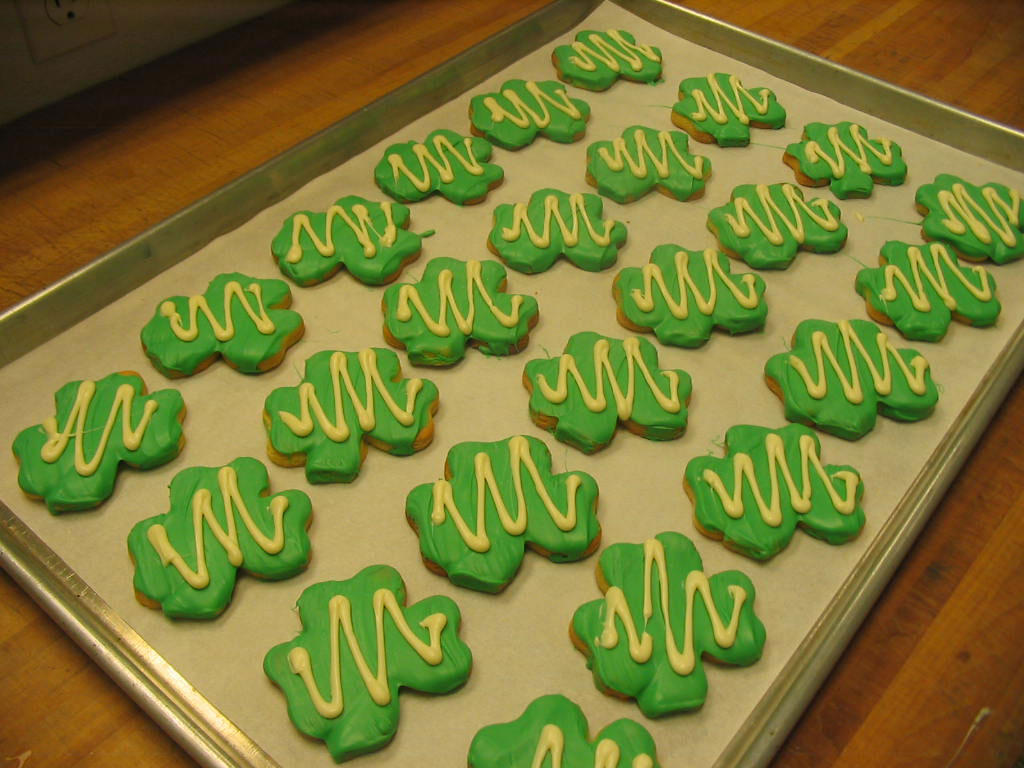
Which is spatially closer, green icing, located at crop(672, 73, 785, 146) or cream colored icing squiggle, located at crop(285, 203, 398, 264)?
cream colored icing squiggle, located at crop(285, 203, 398, 264)

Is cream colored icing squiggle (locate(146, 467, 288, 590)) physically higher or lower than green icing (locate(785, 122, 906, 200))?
lower

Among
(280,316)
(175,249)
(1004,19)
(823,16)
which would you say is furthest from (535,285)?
(1004,19)

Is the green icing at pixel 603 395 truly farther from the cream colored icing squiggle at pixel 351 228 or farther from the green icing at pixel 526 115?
the green icing at pixel 526 115

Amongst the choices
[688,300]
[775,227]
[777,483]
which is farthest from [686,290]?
[777,483]

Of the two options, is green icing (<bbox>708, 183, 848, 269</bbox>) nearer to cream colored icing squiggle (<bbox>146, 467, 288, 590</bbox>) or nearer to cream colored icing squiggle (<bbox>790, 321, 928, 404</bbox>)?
cream colored icing squiggle (<bbox>790, 321, 928, 404</bbox>)

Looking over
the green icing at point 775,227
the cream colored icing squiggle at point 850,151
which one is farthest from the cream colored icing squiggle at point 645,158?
the cream colored icing squiggle at point 850,151

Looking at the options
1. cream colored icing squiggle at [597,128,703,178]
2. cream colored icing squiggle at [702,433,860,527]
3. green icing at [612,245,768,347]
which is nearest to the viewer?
cream colored icing squiggle at [702,433,860,527]

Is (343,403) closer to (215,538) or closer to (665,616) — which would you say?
(215,538)

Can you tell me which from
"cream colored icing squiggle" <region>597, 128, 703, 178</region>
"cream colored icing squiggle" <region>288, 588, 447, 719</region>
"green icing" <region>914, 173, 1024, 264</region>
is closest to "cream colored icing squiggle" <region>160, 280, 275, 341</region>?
"cream colored icing squiggle" <region>288, 588, 447, 719</region>
